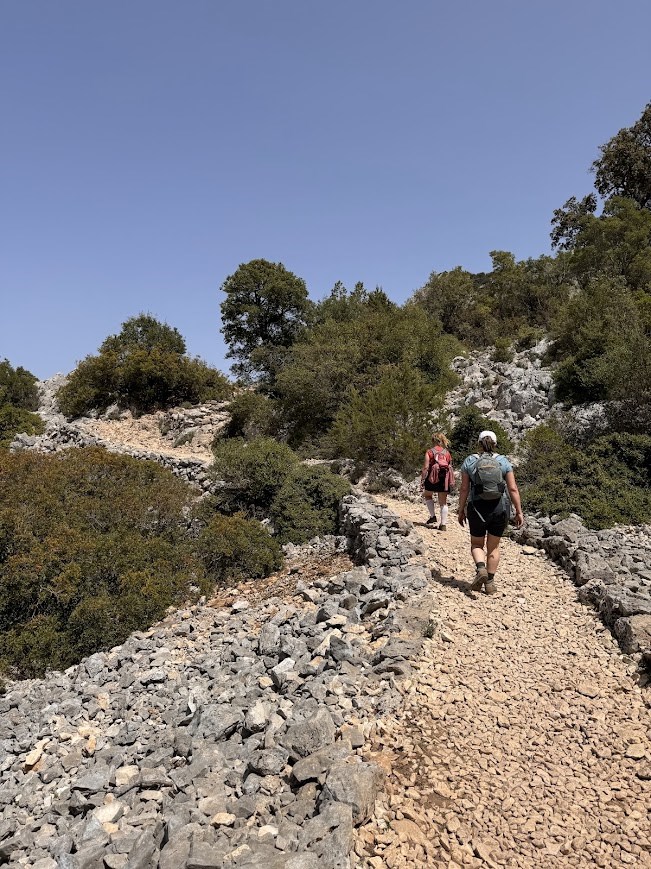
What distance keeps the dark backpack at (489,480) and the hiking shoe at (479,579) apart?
90 centimetres

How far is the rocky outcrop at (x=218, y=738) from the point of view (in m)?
3.55

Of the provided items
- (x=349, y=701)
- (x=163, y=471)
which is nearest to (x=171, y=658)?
(x=349, y=701)

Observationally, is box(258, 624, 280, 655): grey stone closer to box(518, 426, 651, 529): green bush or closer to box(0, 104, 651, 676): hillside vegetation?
box(0, 104, 651, 676): hillside vegetation

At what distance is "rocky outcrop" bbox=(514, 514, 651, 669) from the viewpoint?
5.70 m

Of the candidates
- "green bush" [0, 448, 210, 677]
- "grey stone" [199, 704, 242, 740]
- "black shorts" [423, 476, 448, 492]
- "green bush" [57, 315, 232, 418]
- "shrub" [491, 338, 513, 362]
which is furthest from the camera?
"green bush" [57, 315, 232, 418]

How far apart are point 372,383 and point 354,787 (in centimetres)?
1817

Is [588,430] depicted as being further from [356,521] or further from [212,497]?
[212,497]

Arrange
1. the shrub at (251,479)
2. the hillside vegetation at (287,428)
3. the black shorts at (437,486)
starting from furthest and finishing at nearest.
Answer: the shrub at (251,479)
the black shorts at (437,486)
the hillside vegetation at (287,428)

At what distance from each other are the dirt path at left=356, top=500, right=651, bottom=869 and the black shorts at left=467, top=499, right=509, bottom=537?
100cm

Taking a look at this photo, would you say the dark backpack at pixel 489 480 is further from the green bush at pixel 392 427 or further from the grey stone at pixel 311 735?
the green bush at pixel 392 427

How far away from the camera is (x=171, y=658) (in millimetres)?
7492

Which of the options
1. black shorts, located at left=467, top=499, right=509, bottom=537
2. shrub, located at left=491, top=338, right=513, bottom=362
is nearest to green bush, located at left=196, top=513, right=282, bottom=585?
black shorts, located at left=467, top=499, right=509, bottom=537

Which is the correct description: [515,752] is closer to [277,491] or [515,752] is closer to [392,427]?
[277,491]

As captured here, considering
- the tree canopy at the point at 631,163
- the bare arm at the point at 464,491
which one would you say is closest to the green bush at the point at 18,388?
the bare arm at the point at 464,491
